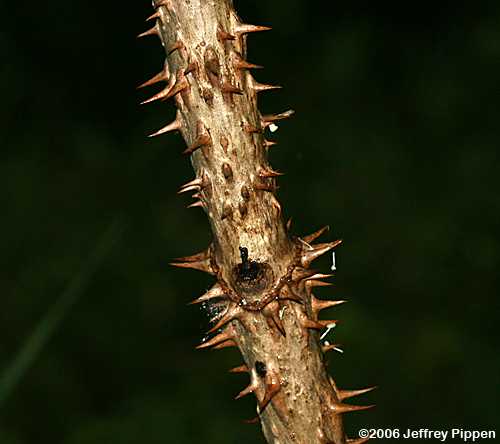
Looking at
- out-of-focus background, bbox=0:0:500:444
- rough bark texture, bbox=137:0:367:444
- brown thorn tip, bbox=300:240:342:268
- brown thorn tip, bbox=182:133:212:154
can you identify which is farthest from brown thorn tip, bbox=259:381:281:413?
out-of-focus background, bbox=0:0:500:444

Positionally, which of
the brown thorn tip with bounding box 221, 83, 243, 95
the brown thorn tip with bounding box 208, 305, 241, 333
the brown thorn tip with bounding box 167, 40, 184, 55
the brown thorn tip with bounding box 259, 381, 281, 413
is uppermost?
the brown thorn tip with bounding box 167, 40, 184, 55

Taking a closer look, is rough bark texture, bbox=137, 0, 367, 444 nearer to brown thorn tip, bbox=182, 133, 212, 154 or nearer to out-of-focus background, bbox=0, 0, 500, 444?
brown thorn tip, bbox=182, 133, 212, 154

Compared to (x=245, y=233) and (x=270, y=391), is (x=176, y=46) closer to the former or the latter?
(x=245, y=233)

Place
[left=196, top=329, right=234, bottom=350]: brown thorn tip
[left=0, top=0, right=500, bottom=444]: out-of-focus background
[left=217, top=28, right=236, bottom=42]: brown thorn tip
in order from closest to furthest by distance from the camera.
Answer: [left=217, top=28, right=236, bottom=42]: brown thorn tip
[left=196, top=329, right=234, bottom=350]: brown thorn tip
[left=0, top=0, right=500, bottom=444]: out-of-focus background

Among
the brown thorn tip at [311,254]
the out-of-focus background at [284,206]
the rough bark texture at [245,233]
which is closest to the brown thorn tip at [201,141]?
the rough bark texture at [245,233]

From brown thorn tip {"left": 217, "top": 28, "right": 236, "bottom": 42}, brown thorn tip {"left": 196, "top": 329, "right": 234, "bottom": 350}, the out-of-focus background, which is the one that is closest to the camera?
brown thorn tip {"left": 217, "top": 28, "right": 236, "bottom": 42}

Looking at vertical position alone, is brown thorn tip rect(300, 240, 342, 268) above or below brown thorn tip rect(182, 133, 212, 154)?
below
